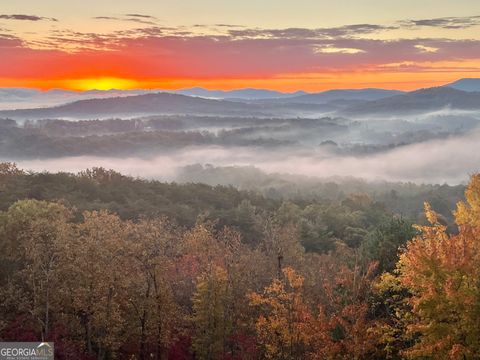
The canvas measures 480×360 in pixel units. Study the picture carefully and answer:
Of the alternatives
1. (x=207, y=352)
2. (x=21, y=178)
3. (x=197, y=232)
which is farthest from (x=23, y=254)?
(x=21, y=178)

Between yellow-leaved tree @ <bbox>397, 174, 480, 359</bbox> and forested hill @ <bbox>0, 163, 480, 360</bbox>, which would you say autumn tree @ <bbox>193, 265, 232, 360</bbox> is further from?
yellow-leaved tree @ <bbox>397, 174, 480, 359</bbox>

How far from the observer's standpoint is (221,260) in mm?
53188

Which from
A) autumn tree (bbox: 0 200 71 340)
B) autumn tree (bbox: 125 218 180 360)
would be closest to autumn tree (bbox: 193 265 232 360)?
autumn tree (bbox: 125 218 180 360)

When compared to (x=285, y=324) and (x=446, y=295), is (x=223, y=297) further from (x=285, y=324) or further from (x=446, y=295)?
(x=446, y=295)

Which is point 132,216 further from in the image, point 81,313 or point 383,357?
point 383,357

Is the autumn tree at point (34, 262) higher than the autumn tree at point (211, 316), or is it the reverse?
the autumn tree at point (34, 262)

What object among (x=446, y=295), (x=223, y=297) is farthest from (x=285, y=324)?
(x=446, y=295)

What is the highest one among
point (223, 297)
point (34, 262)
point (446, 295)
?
point (446, 295)

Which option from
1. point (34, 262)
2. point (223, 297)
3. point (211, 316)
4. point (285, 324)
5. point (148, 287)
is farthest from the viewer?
point (223, 297)

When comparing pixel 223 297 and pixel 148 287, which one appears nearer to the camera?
pixel 148 287

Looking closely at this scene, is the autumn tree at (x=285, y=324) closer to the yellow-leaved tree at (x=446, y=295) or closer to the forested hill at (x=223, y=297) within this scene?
the forested hill at (x=223, y=297)

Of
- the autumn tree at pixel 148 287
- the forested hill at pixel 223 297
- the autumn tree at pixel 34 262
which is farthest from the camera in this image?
the autumn tree at pixel 148 287

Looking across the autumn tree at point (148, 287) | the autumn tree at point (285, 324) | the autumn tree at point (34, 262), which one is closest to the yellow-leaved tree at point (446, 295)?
the autumn tree at point (285, 324)

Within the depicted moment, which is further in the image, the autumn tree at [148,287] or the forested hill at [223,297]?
the autumn tree at [148,287]
